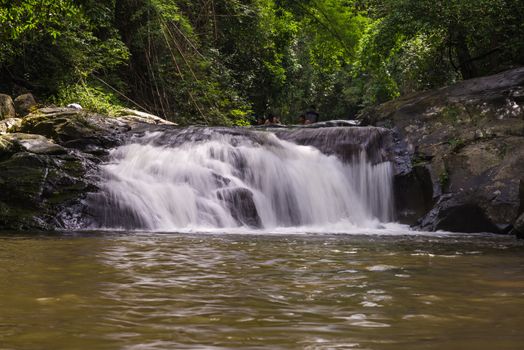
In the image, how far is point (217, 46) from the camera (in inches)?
952

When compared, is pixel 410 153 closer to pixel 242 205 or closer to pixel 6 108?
pixel 242 205

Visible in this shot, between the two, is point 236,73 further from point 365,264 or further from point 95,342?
point 95,342

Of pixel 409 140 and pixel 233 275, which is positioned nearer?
pixel 233 275

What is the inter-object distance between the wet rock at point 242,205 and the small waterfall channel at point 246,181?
18mm

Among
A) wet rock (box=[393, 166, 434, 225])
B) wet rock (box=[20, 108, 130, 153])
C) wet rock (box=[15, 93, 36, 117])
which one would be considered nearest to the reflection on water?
wet rock (box=[393, 166, 434, 225])

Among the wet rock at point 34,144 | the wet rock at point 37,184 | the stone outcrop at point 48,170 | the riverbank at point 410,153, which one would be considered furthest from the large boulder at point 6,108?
the wet rock at point 37,184

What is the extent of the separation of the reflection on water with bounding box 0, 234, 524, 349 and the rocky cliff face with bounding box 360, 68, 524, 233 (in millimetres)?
4841

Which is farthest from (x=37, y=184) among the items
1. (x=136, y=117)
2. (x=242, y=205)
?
(x=136, y=117)

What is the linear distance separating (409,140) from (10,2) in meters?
8.71

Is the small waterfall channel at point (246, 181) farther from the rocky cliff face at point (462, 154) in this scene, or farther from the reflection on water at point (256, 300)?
the reflection on water at point (256, 300)

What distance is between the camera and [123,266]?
4457mm

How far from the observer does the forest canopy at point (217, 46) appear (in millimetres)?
13812

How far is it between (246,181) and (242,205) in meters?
1.26

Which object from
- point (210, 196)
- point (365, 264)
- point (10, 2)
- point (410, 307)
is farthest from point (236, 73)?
point (410, 307)
